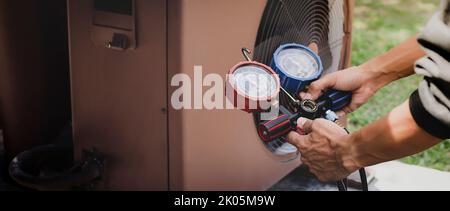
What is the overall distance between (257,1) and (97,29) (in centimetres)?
38

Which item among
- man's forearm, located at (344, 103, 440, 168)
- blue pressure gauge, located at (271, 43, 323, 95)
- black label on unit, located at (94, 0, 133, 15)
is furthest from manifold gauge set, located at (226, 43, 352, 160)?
black label on unit, located at (94, 0, 133, 15)

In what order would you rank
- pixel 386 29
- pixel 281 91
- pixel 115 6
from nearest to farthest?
pixel 115 6
pixel 281 91
pixel 386 29

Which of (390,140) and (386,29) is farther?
(386,29)

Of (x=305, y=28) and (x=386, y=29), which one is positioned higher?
(x=305, y=28)

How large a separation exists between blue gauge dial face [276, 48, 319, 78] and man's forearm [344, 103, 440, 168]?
0.64 feet

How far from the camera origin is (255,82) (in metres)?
1.39

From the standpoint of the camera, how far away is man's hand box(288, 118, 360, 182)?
4.76ft

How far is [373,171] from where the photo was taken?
174cm

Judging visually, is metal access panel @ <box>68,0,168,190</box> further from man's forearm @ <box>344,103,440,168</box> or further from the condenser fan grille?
man's forearm @ <box>344,103,440,168</box>

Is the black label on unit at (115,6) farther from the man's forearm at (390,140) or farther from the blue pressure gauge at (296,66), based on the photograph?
the man's forearm at (390,140)

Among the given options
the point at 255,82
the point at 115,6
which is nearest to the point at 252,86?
the point at 255,82

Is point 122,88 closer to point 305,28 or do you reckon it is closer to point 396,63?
point 305,28

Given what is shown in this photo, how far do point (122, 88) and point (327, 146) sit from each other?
1.70 ft
